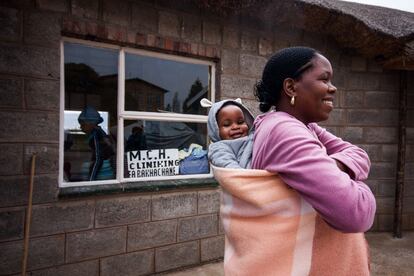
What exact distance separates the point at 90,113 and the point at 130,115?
0.40m

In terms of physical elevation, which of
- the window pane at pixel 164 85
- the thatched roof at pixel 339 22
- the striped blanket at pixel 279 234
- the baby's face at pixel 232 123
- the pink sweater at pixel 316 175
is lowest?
the striped blanket at pixel 279 234

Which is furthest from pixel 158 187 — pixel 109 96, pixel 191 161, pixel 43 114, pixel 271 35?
pixel 271 35

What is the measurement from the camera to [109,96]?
127 inches

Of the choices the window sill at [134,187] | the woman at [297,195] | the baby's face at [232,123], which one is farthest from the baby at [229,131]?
the window sill at [134,187]

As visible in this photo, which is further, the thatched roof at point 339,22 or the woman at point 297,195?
the thatched roof at point 339,22

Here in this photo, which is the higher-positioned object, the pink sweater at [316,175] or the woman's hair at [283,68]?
the woman's hair at [283,68]

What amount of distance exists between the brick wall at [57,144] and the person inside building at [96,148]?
0.27m

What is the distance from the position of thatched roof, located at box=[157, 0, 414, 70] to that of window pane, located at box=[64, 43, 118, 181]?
39.2 inches

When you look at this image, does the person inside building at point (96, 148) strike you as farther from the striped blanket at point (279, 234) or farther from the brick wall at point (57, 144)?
the striped blanket at point (279, 234)

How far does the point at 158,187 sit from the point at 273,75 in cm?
250

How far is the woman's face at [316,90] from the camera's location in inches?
39.2

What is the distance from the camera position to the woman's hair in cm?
101

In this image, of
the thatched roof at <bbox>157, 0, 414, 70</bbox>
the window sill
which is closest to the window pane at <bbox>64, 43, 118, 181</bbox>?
the window sill

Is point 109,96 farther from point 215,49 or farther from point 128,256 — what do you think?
point 128,256
